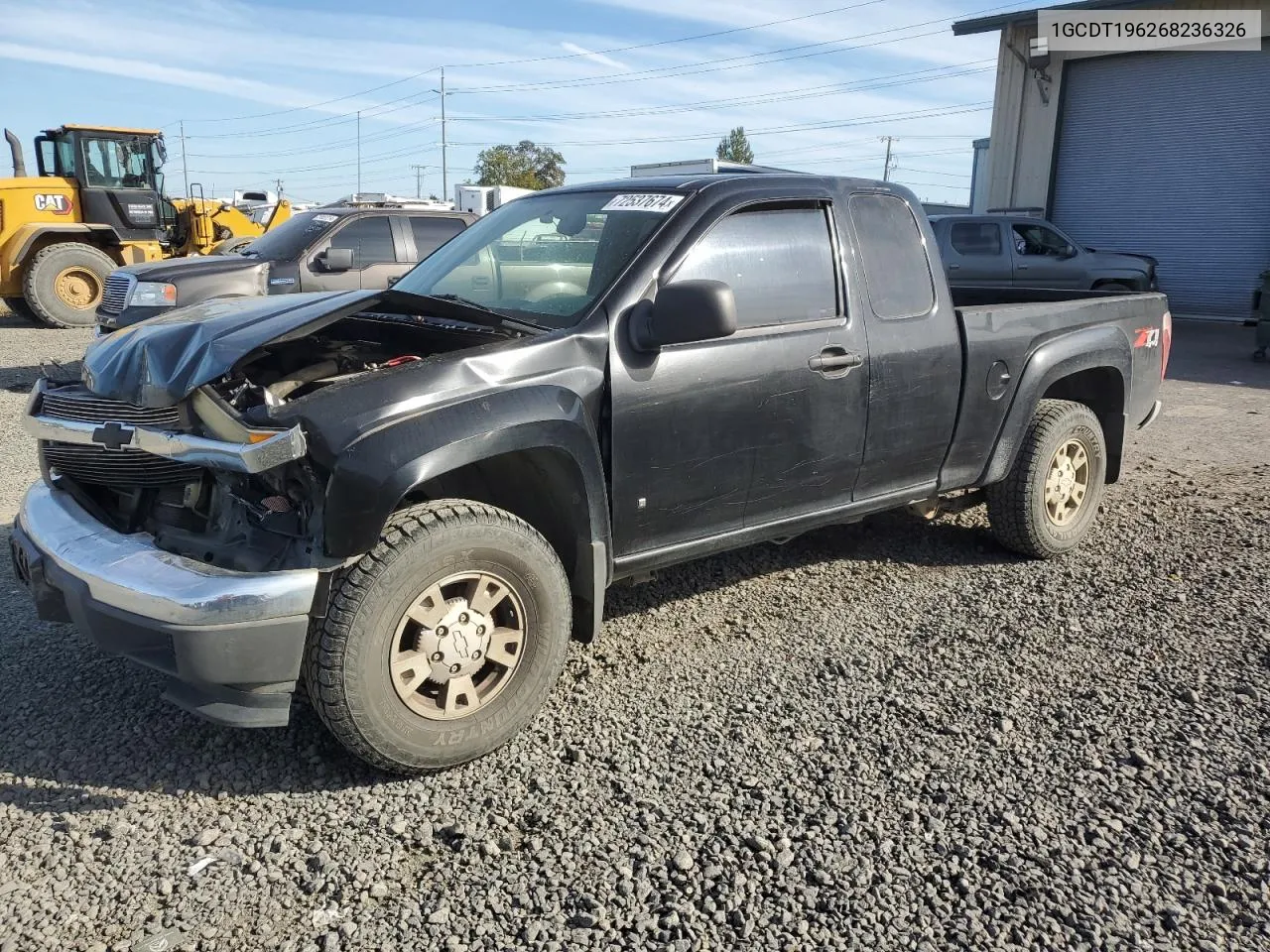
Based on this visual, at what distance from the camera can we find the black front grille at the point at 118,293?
30.5ft

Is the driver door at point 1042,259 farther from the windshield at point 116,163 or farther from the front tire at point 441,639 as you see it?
the front tire at point 441,639

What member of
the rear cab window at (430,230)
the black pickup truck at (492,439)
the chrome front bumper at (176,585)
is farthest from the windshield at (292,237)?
the chrome front bumper at (176,585)

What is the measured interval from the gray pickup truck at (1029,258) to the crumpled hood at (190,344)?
1416 centimetres

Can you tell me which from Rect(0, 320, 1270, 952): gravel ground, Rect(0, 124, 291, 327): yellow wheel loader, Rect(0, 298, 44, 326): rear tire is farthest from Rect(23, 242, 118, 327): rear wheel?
Rect(0, 320, 1270, 952): gravel ground

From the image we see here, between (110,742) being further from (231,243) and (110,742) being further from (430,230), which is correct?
(231,243)

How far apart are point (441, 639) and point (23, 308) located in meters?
16.6

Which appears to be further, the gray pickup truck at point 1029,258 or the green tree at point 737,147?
the green tree at point 737,147

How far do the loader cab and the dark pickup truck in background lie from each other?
7042 mm

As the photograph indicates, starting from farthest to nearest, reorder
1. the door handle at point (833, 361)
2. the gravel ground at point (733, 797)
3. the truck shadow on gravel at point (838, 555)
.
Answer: the truck shadow on gravel at point (838, 555)
the door handle at point (833, 361)
the gravel ground at point (733, 797)

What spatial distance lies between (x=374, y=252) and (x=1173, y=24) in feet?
52.8

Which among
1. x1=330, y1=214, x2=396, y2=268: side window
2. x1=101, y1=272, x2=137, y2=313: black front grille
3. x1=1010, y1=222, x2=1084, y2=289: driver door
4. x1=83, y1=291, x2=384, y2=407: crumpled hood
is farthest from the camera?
x1=1010, y1=222, x2=1084, y2=289: driver door

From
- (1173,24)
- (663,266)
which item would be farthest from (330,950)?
(1173,24)

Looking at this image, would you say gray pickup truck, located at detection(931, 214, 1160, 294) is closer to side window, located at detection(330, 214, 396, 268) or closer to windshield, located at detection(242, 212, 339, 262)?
side window, located at detection(330, 214, 396, 268)

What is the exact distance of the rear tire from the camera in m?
15.7
